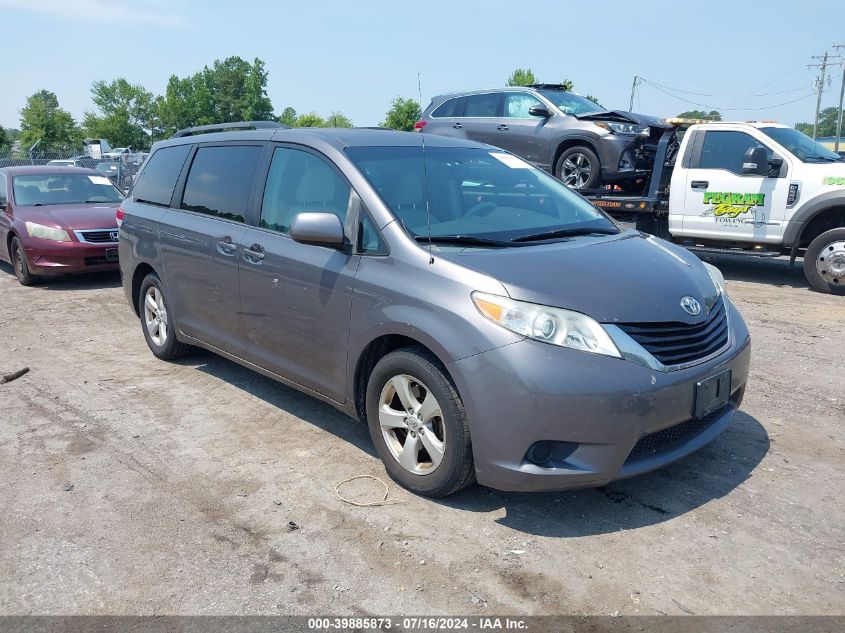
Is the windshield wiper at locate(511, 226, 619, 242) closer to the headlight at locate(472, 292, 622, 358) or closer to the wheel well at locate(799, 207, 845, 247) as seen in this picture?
the headlight at locate(472, 292, 622, 358)

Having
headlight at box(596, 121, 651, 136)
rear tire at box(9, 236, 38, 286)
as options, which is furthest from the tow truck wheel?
rear tire at box(9, 236, 38, 286)

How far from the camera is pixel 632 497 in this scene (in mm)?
3777

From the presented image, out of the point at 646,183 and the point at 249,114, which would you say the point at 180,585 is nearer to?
the point at 646,183

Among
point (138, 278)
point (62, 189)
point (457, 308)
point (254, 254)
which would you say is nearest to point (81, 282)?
point (62, 189)

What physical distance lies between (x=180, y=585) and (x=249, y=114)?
10547 centimetres

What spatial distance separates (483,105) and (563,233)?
8619 mm

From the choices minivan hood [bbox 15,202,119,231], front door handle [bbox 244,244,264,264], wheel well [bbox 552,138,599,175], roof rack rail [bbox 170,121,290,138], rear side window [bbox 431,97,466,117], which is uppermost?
rear side window [bbox 431,97,466,117]

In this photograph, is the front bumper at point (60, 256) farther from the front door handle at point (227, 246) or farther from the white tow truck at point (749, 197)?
the white tow truck at point (749, 197)

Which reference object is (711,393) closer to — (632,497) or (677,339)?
(677,339)

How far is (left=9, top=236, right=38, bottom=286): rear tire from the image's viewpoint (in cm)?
1003

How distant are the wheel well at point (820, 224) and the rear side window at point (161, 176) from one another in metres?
7.42

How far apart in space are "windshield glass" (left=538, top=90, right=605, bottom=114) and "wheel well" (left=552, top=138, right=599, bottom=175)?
19.9 inches

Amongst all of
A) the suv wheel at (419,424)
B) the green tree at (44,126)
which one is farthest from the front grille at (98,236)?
the green tree at (44,126)

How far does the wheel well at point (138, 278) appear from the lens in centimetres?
624
